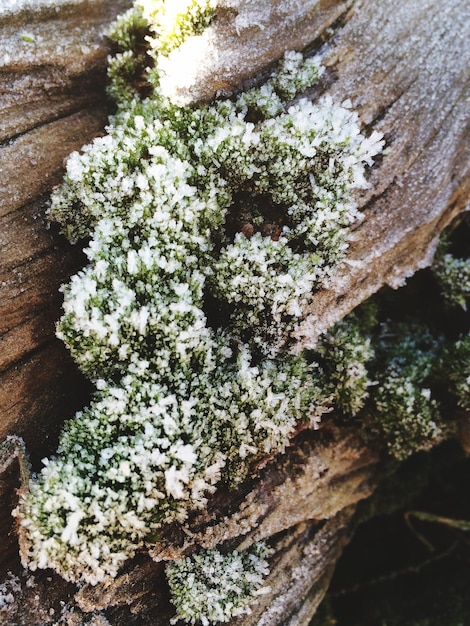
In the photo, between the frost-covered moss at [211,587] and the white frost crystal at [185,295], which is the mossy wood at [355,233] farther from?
the white frost crystal at [185,295]

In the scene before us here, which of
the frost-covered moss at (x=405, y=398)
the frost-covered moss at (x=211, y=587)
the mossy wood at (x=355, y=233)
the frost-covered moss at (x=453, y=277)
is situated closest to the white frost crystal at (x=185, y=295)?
the mossy wood at (x=355, y=233)

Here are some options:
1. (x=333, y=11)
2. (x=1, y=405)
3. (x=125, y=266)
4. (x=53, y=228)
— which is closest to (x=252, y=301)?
(x=125, y=266)

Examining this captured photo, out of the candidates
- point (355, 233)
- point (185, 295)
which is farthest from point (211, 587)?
point (355, 233)

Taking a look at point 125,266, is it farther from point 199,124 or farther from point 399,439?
point 399,439

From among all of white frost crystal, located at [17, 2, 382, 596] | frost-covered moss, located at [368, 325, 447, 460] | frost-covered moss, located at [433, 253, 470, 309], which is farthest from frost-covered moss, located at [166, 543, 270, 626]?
frost-covered moss, located at [433, 253, 470, 309]

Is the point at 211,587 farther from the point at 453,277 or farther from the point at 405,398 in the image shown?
the point at 453,277
